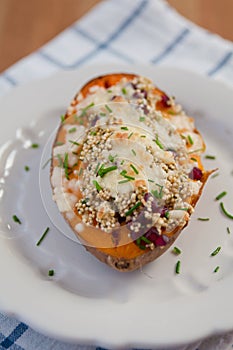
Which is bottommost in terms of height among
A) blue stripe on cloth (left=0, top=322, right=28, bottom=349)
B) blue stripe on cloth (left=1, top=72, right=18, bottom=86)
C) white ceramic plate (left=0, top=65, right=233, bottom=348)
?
blue stripe on cloth (left=0, top=322, right=28, bottom=349)

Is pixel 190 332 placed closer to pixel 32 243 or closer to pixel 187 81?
pixel 32 243

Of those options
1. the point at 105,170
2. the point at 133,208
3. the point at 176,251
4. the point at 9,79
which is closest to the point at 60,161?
the point at 105,170

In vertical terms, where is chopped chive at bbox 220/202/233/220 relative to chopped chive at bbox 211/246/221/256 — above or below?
above

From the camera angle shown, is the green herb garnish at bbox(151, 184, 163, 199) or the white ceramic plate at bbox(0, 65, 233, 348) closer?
the white ceramic plate at bbox(0, 65, 233, 348)

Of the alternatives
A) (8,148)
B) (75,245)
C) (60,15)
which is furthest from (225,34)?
(75,245)

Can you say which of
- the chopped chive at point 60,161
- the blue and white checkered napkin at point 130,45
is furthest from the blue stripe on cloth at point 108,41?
the chopped chive at point 60,161

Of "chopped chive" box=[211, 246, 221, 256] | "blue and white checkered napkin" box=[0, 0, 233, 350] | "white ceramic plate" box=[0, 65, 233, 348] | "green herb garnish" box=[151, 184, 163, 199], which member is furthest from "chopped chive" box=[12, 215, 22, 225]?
"blue and white checkered napkin" box=[0, 0, 233, 350]

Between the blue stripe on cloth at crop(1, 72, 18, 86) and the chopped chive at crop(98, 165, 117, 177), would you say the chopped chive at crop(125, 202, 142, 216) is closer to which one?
the chopped chive at crop(98, 165, 117, 177)
